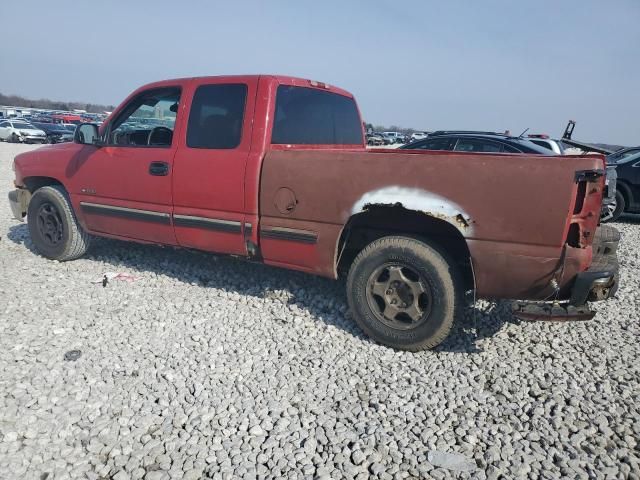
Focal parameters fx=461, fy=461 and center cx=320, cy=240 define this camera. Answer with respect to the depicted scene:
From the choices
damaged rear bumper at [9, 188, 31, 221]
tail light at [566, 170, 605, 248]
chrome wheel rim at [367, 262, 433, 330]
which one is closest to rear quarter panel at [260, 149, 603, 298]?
tail light at [566, 170, 605, 248]

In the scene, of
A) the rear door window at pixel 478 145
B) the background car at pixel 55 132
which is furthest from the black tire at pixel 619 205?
the background car at pixel 55 132

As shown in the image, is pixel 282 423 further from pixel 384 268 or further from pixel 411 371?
pixel 384 268

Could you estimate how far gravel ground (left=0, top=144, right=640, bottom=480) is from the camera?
2.35 metres

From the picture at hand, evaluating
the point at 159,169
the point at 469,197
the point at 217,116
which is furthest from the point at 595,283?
the point at 159,169

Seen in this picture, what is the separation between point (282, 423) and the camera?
8.61ft

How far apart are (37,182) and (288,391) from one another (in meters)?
4.42

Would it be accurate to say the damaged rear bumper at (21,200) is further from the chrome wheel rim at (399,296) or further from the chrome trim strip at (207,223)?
the chrome wheel rim at (399,296)

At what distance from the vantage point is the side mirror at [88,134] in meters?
4.73

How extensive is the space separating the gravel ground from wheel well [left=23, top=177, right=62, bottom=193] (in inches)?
57.0

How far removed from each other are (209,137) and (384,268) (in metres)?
1.93

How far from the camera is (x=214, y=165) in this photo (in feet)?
12.9

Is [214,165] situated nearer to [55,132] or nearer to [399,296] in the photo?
[399,296]

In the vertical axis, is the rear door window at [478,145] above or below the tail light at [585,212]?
above

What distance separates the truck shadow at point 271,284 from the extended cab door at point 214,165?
1.30 feet
